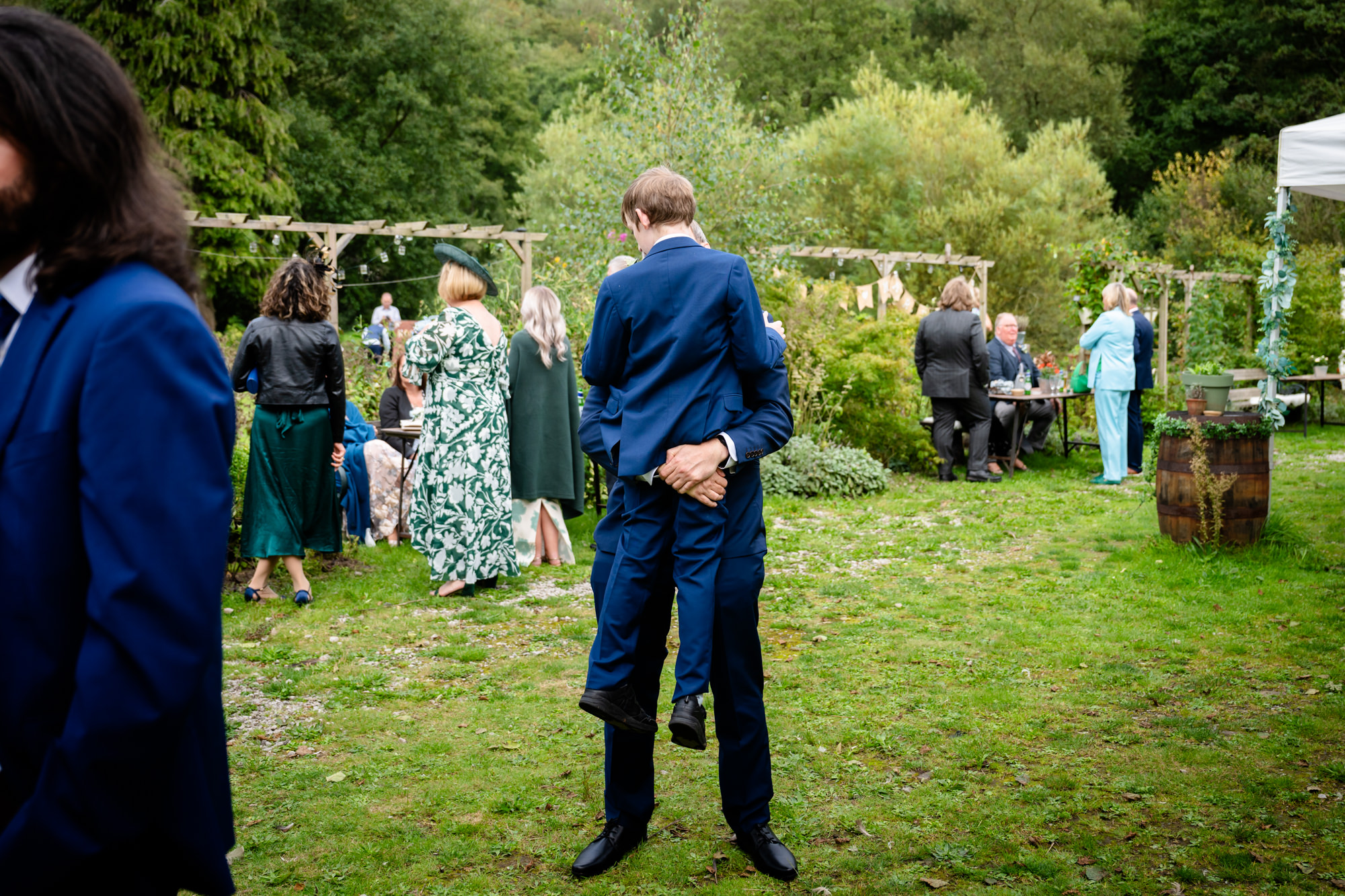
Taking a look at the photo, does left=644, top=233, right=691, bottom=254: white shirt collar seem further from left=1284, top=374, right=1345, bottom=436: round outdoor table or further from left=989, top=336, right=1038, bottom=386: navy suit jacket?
left=1284, top=374, right=1345, bottom=436: round outdoor table

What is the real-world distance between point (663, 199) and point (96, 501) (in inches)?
84.0

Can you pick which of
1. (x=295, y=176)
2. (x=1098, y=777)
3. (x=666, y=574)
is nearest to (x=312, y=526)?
(x=666, y=574)

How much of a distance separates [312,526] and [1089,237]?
24.3 metres

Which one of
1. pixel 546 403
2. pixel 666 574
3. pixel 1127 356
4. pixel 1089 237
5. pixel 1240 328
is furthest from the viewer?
pixel 1089 237

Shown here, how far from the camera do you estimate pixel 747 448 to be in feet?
10.1

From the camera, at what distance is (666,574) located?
3.17 meters

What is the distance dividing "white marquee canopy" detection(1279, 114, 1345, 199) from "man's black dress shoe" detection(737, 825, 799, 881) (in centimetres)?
530

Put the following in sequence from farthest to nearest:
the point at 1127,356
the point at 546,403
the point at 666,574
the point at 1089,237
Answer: the point at 1089,237 → the point at 1127,356 → the point at 546,403 → the point at 666,574

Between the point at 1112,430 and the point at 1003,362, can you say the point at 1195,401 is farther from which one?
the point at 1003,362

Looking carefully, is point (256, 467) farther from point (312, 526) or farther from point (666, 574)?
point (666, 574)

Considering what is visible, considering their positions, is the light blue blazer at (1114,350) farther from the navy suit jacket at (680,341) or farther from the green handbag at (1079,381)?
the navy suit jacket at (680,341)

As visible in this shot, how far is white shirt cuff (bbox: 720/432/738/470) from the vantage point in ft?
9.95

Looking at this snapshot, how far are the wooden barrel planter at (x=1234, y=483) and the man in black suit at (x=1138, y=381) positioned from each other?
425 cm

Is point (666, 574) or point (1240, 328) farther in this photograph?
point (1240, 328)
